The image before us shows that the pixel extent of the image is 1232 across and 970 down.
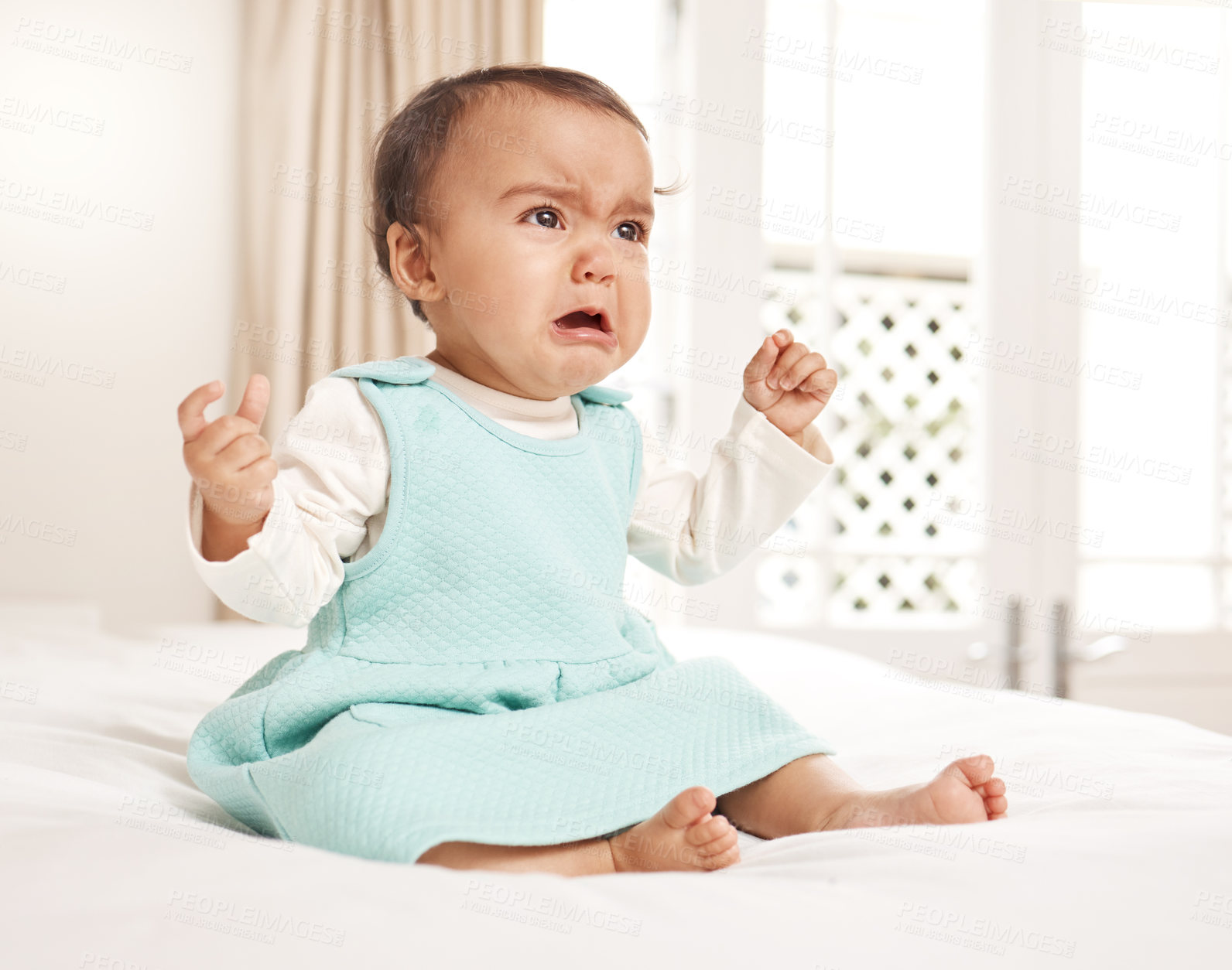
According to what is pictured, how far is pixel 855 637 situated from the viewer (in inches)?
108

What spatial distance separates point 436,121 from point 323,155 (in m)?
1.73

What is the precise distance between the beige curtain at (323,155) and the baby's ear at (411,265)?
5.11 feet

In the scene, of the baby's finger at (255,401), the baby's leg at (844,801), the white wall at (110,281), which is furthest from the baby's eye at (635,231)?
the white wall at (110,281)

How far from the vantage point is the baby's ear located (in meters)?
1.00

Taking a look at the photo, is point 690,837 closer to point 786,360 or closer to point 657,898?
point 657,898

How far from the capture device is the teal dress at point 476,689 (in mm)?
696

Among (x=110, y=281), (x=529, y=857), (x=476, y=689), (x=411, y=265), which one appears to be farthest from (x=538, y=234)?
(x=110, y=281)

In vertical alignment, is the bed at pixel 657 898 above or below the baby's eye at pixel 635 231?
below

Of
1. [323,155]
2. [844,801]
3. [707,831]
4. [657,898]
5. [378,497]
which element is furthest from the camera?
[323,155]

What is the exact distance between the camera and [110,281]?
2.59 m

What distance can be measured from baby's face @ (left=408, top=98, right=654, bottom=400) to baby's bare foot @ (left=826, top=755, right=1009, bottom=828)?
1.48ft

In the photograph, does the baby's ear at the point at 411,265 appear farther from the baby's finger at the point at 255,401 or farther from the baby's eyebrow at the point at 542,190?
the baby's finger at the point at 255,401

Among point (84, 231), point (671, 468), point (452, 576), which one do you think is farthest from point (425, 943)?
point (84, 231)

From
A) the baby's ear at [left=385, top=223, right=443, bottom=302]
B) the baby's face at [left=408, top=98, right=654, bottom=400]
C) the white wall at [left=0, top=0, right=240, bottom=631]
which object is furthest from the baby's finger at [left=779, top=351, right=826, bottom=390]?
the white wall at [left=0, top=0, right=240, bottom=631]
